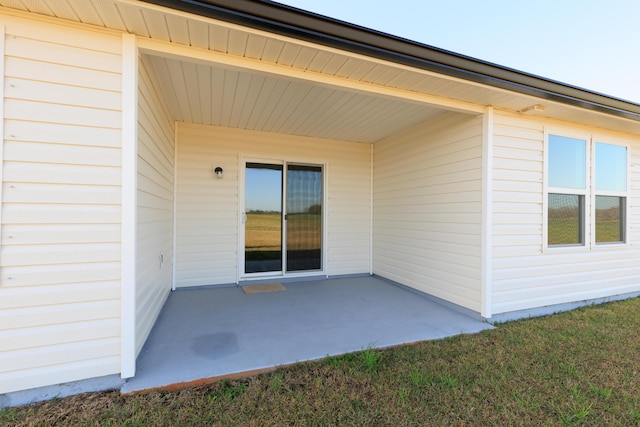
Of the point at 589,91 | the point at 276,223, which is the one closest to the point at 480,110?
the point at 589,91

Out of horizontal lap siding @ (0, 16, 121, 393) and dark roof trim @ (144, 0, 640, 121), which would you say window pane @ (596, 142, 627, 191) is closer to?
dark roof trim @ (144, 0, 640, 121)

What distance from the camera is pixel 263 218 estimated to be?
5.09m

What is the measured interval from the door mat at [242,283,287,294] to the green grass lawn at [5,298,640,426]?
2266 millimetres

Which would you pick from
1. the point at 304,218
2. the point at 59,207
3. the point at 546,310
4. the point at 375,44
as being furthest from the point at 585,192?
the point at 59,207

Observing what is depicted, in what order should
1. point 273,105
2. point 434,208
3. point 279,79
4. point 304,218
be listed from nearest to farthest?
point 279,79, point 273,105, point 434,208, point 304,218

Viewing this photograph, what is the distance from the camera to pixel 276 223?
5180 millimetres

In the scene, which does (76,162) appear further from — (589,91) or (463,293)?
(589,91)

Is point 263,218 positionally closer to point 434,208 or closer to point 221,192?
point 221,192

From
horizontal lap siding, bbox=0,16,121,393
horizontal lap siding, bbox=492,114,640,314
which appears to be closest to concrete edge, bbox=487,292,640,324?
horizontal lap siding, bbox=492,114,640,314

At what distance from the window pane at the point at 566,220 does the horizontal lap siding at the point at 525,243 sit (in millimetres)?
157

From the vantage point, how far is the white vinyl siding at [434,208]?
3516 mm

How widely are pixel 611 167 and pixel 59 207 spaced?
660 centimetres

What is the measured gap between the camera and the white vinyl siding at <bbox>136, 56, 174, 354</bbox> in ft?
7.70

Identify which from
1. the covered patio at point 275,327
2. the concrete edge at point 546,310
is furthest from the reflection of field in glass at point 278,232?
the concrete edge at point 546,310
